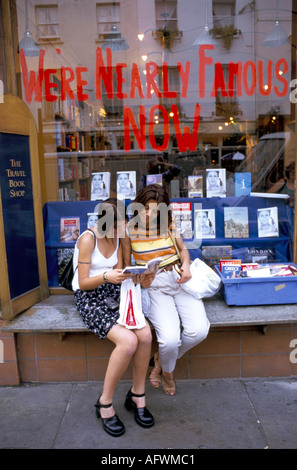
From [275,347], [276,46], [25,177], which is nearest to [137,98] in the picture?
[276,46]

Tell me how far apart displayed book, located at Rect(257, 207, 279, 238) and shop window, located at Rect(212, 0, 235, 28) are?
2.34m

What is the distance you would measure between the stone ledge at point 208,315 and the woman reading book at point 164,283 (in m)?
0.20

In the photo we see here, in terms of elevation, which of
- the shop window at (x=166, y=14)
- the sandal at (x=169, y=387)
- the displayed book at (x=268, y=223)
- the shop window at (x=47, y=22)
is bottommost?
the sandal at (x=169, y=387)

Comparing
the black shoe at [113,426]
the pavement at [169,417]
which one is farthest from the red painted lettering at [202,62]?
the black shoe at [113,426]

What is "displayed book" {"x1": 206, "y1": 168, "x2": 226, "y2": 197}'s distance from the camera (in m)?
3.78

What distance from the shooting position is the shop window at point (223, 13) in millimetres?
4293

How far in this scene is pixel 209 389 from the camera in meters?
3.01

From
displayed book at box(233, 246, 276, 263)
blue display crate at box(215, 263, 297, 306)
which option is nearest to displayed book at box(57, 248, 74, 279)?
blue display crate at box(215, 263, 297, 306)

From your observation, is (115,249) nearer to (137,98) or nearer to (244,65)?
(137,98)

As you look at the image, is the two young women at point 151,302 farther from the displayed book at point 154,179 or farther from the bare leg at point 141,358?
the displayed book at point 154,179

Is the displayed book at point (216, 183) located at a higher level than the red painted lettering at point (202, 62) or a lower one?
lower

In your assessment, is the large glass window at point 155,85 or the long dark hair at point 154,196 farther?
the large glass window at point 155,85

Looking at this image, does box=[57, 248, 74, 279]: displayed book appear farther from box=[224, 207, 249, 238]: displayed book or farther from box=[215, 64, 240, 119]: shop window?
box=[215, 64, 240, 119]: shop window

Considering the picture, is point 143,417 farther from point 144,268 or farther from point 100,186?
point 100,186
